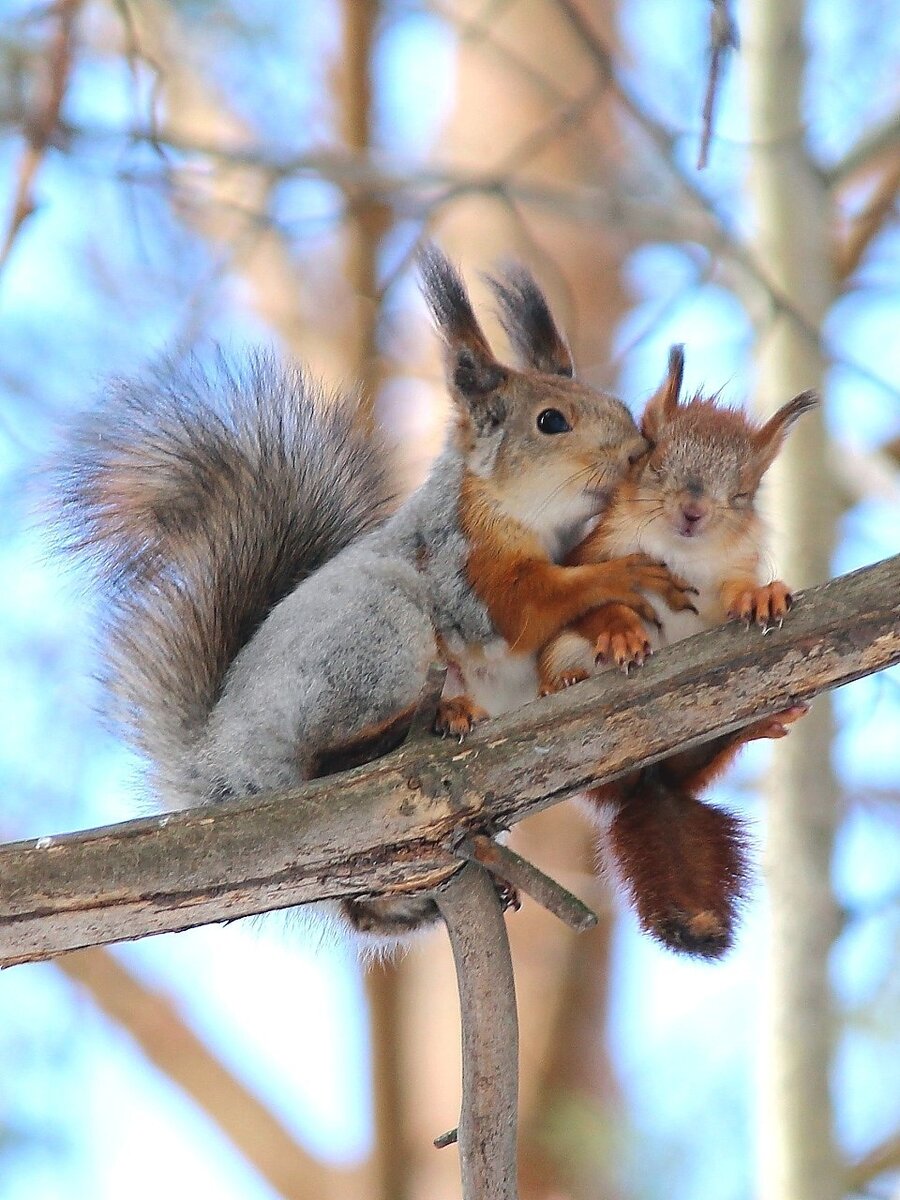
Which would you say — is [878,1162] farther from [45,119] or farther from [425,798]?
[45,119]

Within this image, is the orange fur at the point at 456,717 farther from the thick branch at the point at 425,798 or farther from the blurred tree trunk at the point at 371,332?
the blurred tree trunk at the point at 371,332

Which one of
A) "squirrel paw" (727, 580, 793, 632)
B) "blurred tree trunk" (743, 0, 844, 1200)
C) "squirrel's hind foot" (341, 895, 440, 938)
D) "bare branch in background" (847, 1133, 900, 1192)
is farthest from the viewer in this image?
"bare branch in background" (847, 1133, 900, 1192)

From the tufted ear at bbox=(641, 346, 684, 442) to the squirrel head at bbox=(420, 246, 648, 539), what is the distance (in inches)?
0.8

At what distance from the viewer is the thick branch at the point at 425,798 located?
158 cm

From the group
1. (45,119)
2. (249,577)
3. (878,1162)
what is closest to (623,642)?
(249,577)

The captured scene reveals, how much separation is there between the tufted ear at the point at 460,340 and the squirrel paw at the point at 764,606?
0.56 metres

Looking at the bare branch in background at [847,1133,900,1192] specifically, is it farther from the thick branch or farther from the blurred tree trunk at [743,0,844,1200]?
the thick branch

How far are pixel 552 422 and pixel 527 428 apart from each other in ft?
0.12

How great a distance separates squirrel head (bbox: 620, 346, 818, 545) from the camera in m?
1.86

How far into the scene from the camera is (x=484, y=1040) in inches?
62.4

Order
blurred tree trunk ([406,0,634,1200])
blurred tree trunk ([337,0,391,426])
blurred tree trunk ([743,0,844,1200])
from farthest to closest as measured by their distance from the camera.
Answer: blurred tree trunk ([337,0,391,426])
blurred tree trunk ([406,0,634,1200])
blurred tree trunk ([743,0,844,1200])

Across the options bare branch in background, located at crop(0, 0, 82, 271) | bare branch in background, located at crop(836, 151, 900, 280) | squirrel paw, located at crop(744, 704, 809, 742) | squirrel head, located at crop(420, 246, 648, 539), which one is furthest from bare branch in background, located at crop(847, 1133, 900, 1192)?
Answer: bare branch in background, located at crop(0, 0, 82, 271)

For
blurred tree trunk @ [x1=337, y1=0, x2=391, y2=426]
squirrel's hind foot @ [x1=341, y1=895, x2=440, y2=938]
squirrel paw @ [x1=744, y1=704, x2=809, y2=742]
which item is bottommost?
squirrel's hind foot @ [x1=341, y1=895, x2=440, y2=938]

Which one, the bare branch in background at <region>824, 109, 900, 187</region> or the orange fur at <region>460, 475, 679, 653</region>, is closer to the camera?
the orange fur at <region>460, 475, 679, 653</region>
